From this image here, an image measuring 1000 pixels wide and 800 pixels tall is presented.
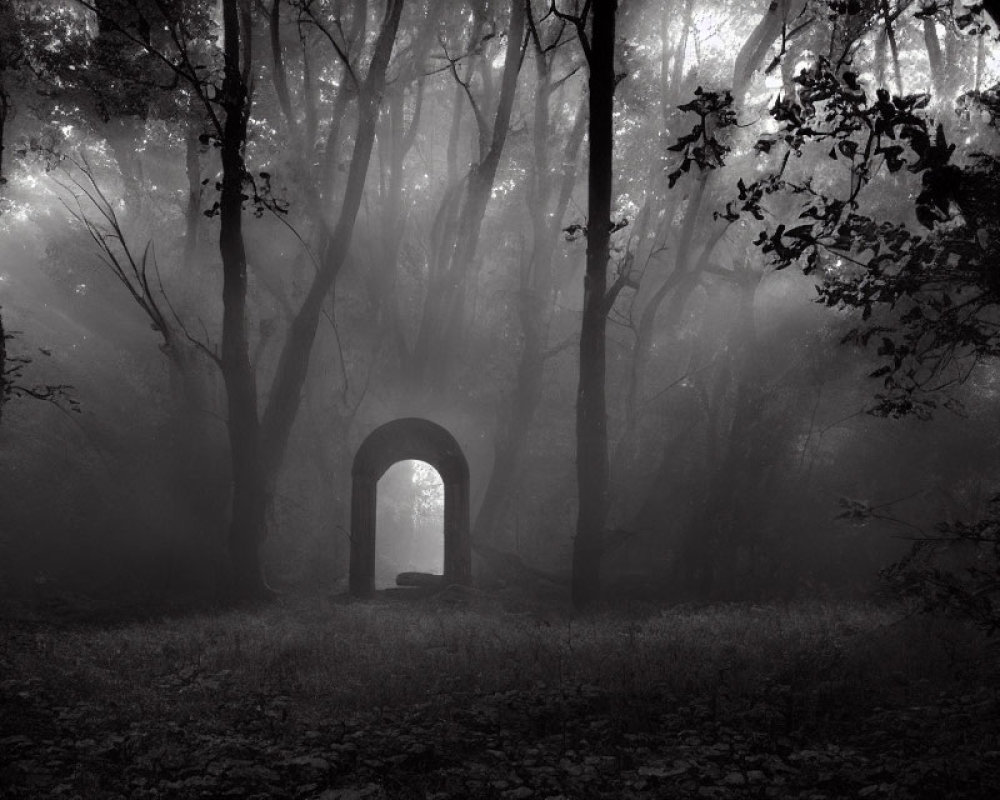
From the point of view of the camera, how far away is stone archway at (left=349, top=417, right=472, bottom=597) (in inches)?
595

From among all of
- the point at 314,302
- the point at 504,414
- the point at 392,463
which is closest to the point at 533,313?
the point at 504,414

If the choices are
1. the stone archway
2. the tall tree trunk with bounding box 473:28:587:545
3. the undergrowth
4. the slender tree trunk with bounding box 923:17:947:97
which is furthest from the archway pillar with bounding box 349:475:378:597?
the slender tree trunk with bounding box 923:17:947:97

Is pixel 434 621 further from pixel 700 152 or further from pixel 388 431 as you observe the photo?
pixel 700 152

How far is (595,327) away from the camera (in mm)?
12922

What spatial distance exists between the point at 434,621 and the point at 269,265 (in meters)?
12.8

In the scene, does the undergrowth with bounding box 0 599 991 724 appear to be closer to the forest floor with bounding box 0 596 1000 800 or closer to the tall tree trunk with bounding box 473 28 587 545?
the forest floor with bounding box 0 596 1000 800

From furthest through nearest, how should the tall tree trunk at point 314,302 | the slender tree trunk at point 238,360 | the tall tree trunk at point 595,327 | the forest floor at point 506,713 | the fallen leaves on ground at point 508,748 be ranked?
1. the tall tree trunk at point 314,302
2. the slender tree trunk at point 238,360
3. the tall tree trunk at point 595,327
4. the forest floor at point 506,713
5. the fallen leaves on ground at point 508,748

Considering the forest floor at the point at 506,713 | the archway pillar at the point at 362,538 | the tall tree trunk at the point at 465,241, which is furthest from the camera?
the tall tree trunk at the point at 465,241

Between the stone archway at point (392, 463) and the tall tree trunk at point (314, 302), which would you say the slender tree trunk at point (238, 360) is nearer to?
the tall tree trunk at point (314, 302)

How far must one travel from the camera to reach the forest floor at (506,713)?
495 cm

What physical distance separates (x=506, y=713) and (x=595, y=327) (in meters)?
7.61

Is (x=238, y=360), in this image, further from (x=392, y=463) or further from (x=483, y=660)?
(x=483, y=660)

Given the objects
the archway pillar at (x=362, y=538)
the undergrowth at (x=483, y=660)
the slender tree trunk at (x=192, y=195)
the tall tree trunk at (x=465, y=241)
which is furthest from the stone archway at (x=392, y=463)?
the slender tree trunk at (x=192, y=195)

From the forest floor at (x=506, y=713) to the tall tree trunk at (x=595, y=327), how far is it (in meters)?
3.04
